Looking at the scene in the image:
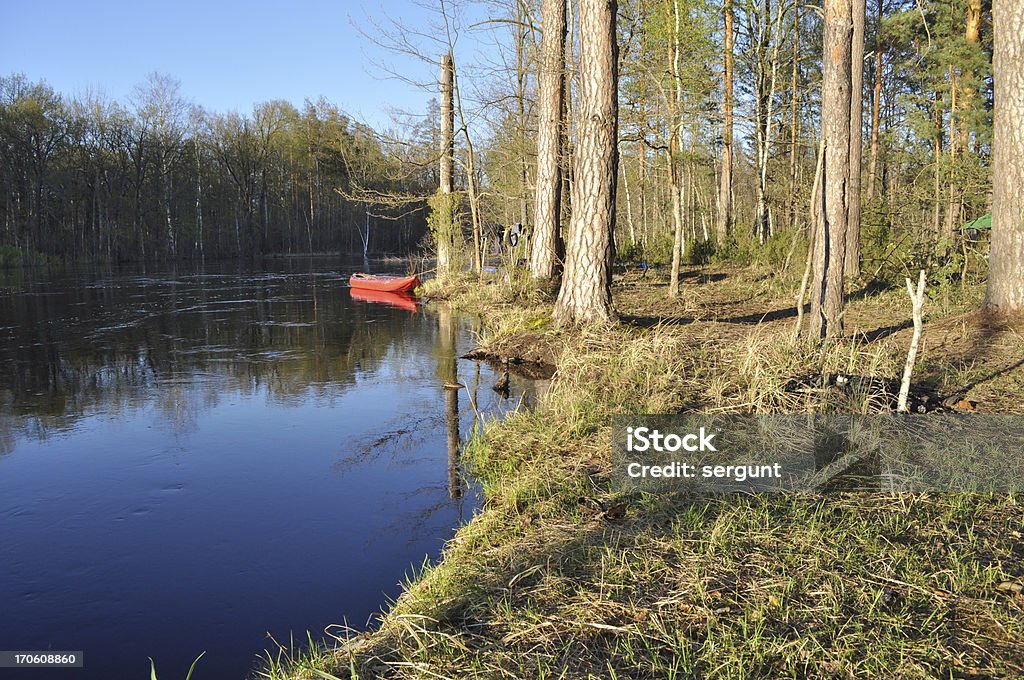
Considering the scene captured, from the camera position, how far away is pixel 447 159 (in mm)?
20250

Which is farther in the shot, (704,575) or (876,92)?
(876,92)

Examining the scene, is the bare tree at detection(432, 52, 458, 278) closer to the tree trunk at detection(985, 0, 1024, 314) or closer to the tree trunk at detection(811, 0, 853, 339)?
the tree trunk at detection(811, 0, 853, 339)

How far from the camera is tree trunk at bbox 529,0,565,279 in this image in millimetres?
13172

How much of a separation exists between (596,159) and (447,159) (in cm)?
1194

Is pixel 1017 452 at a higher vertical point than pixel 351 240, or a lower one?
lower

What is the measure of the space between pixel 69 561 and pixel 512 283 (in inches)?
438

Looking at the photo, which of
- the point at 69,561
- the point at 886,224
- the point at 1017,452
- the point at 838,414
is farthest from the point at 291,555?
the point at 886,224

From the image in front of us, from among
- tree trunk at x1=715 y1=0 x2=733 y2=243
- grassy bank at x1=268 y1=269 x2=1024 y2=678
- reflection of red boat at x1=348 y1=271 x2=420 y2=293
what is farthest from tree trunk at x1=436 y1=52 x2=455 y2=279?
grassy bank at x1=268 y1=269 x2=1024 y2=678

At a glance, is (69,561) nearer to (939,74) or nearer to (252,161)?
(939,74)

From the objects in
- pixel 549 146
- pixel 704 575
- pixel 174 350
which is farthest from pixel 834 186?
pixel 174 350

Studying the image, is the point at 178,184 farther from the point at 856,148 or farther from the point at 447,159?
the point at 856,148

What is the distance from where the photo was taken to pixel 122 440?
6.28 metres

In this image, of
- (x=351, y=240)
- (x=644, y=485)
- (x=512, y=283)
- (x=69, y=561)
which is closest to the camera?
(x=69, y=561)

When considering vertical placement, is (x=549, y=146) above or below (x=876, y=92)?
below
